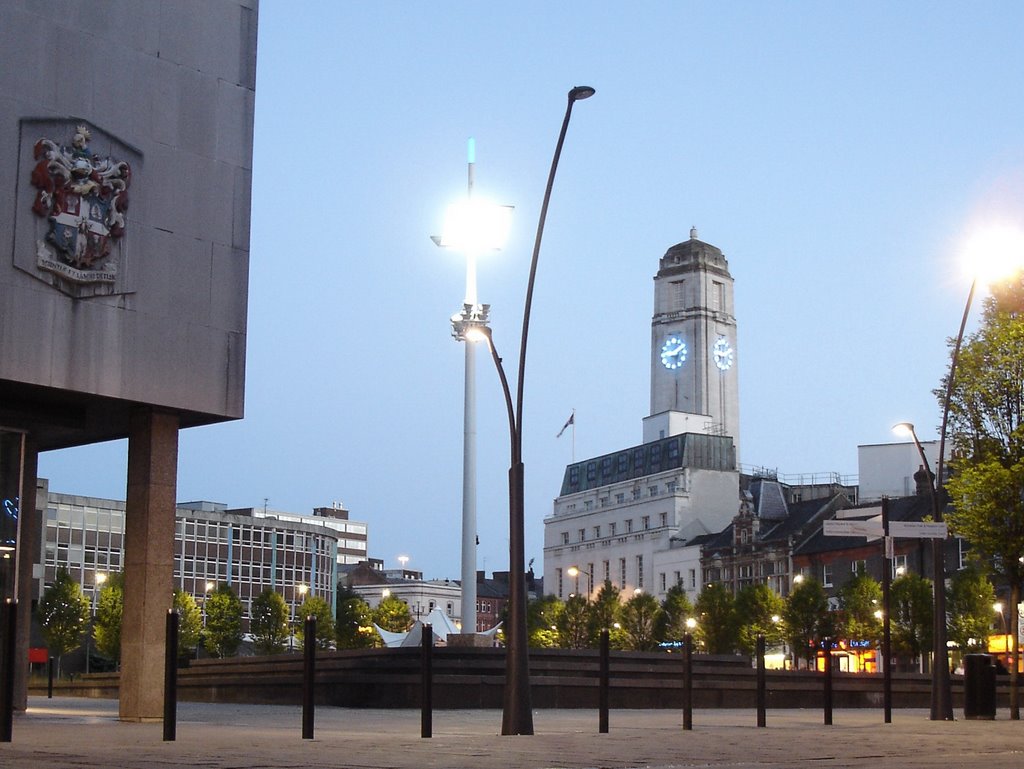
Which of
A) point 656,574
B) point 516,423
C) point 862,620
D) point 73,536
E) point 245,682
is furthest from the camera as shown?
point 656,574

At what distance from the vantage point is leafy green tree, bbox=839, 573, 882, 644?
8412 centimetres

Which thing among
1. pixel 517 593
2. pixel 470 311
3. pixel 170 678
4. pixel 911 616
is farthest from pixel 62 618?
pixel 170 678

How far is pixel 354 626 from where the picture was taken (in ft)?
492

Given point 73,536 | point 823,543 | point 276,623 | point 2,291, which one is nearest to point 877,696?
point 2,291

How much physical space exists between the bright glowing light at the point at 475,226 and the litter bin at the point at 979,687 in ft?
73.0

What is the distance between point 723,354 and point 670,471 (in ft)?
109

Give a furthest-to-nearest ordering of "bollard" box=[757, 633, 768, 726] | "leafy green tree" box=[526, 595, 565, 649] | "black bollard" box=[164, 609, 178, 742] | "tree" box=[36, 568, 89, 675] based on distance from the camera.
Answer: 1. "leafy green tree" box=[526, 595, 565, 649]
2. "tree" box=[36, 568, 89, 675]
3. "bollard" box=[757, 633, 768, 726]
4. "black bollard" box=[164, 609, 178, 742]

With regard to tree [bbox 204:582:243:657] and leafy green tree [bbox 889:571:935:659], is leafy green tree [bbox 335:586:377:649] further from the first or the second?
leafy green tree [bbox 889:571:935:659]

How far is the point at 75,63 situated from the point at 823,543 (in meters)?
91.5

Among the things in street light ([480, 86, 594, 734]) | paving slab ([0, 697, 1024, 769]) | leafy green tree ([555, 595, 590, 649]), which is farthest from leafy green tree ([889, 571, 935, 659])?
street light ([480, 86, 594, 734])

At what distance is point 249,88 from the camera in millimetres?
26875

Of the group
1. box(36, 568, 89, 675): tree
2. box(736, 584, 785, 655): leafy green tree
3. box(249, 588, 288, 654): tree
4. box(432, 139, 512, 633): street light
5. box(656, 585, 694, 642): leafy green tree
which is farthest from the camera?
box(249, 588, 288, 654): tree

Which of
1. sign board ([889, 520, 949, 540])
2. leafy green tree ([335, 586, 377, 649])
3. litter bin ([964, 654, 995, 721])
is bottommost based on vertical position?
leafy green tree ([335, 586, 377, 649])

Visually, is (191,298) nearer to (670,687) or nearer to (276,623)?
(670,687)
